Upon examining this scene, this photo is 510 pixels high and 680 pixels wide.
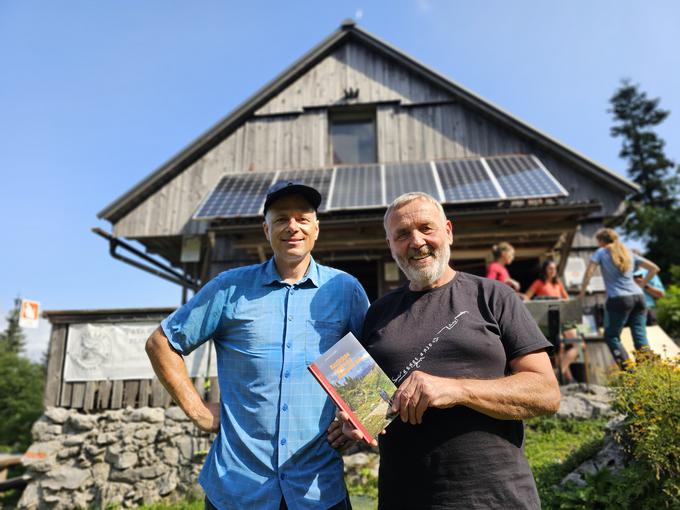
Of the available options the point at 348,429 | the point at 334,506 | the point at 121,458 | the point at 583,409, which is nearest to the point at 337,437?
the point at 348,429

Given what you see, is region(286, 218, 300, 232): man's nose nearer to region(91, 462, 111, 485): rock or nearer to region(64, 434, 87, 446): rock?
region(91, 462, 111, 485): rock

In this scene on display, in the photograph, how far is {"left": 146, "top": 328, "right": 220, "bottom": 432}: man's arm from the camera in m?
2.08

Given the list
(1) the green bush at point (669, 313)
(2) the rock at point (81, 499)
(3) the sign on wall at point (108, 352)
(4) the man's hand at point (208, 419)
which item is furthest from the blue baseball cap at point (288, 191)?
(1) the green bush at point (669, 313)

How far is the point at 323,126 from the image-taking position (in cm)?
1174

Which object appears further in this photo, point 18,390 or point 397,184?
point 18,390

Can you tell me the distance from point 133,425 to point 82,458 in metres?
0.87

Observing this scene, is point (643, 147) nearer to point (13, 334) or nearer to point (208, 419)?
point (208, 419)

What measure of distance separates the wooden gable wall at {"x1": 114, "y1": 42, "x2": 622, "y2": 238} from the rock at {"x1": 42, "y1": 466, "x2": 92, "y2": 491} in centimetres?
561

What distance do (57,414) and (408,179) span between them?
7.63m

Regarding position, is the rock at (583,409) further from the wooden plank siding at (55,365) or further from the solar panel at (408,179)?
the wooden plank siding at (55,365)

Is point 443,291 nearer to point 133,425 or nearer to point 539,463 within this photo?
point 539,463

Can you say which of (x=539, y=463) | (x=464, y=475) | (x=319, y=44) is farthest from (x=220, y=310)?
(x=319, y=44)

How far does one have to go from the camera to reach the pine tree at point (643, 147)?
91.1 ft

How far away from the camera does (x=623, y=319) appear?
5848 millimetres
